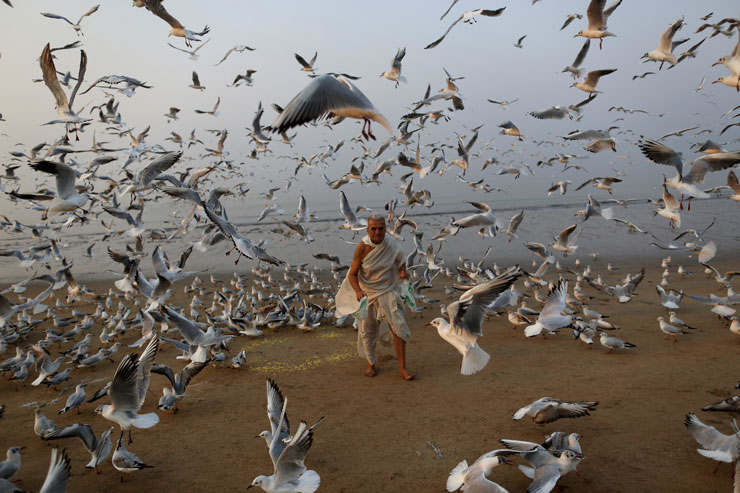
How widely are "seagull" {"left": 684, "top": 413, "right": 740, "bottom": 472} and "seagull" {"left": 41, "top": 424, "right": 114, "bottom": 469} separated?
4.82 meters

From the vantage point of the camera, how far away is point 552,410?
3.67 m

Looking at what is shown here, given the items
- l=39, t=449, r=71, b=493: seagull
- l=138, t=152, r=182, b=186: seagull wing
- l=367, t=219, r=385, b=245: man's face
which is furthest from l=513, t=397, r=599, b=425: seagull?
l=138, t=152, r=182, b=186: seagull wing

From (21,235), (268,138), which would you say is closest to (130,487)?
(268,138)

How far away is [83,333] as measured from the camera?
8438 millimetres

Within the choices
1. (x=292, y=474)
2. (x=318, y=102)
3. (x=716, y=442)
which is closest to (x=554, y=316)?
(x=716, y=442)

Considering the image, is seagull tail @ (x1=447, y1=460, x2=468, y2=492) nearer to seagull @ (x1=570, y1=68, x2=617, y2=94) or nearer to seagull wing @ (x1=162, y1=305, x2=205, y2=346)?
seagull wing @ (x1=162, y1=305, x2=205, y2=346)

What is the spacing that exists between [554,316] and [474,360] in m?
1.72

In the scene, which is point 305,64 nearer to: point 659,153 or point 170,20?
point 170,20

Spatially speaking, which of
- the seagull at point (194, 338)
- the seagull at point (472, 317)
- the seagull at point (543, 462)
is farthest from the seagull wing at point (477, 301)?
the seagull at point (194, 338)

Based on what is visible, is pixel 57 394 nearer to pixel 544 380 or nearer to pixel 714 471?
pixel 544 380

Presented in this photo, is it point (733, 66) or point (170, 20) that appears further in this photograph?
point (170, 20)

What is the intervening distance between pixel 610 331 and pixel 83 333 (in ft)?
34.3

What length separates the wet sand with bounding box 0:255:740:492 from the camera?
11.0ft

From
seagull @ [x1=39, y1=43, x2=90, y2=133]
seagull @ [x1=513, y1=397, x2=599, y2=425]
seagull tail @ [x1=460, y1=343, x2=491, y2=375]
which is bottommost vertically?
seagull @ [x1=513, y1=397, x2=599, y2=425]
